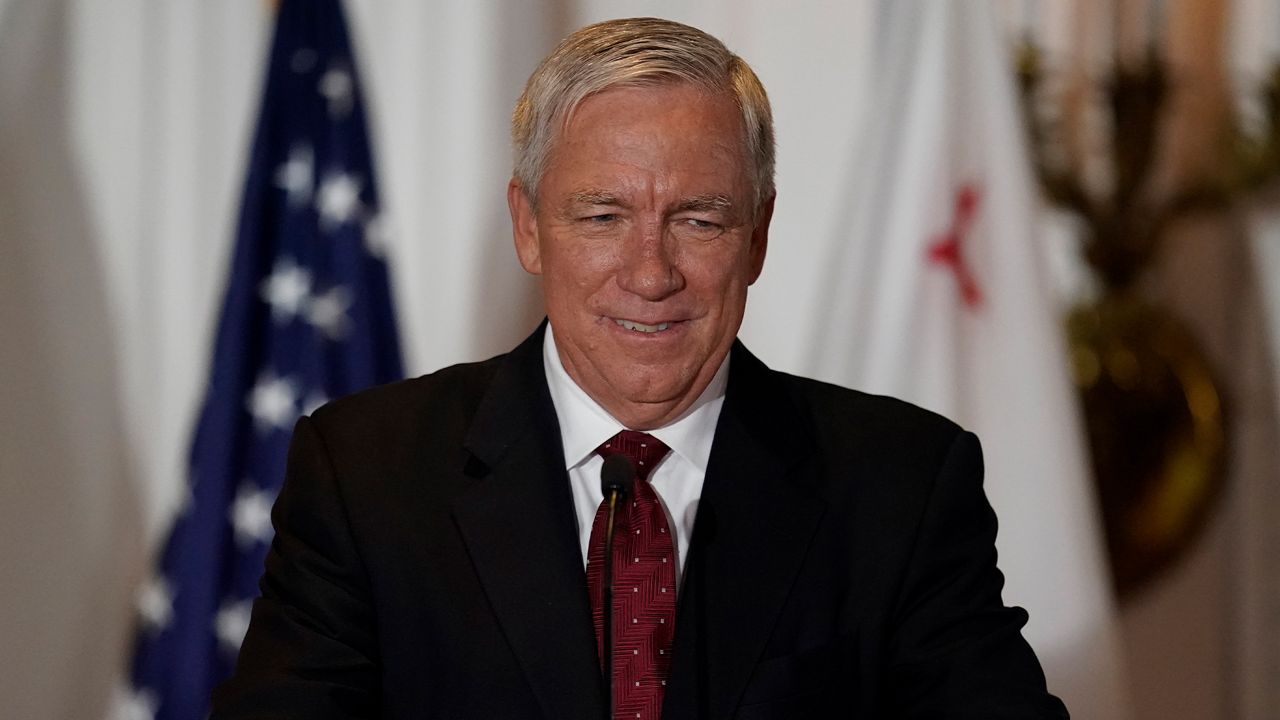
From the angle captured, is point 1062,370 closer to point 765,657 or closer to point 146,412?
point 765,657

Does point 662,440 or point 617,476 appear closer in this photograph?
point 617,476

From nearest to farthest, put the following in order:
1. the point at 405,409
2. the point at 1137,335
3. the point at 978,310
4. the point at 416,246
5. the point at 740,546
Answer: the point at 740,546 < the point at 405,409 < the point at 978,310 < the point at 416,246 < the point at 1137,335

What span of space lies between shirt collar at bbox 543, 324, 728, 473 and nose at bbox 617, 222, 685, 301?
0.20m

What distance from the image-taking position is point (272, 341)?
3475 millimetres

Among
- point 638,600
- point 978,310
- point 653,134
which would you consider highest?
point 653,134

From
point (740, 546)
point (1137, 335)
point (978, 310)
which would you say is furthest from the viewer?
point (1137, 335)

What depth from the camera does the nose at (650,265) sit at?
1.95 m

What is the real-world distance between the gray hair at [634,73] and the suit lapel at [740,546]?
0.34 metres

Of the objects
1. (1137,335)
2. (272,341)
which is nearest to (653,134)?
(272,341)

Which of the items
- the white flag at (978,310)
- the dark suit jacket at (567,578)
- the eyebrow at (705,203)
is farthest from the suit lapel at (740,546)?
the white flag at (978,310)

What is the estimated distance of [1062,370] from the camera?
3.60 meters

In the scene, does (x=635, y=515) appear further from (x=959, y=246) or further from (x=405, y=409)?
(x=959, y=246)

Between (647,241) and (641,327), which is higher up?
(647,241)

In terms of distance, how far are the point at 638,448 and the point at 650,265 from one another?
0.28 m
